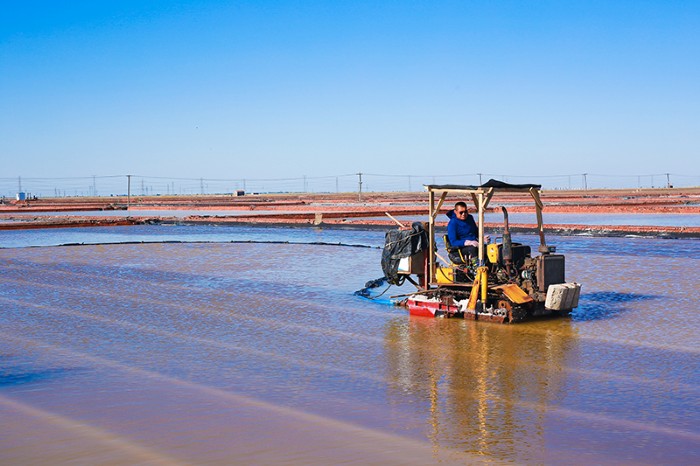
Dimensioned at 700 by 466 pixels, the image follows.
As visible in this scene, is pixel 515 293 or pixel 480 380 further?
pixel 515 293

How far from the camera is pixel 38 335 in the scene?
9.62 metres

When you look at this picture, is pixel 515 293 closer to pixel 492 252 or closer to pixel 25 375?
pixel 492 252

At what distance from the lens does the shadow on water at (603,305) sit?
10711 mm

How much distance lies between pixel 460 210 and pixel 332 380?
12.8 ft

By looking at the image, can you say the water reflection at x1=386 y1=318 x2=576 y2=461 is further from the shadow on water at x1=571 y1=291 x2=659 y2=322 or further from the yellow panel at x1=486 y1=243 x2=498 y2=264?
the shadow on water at x1=571 y1=291 x2=659 y2=322

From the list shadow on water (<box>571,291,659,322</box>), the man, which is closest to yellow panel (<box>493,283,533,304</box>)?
the man

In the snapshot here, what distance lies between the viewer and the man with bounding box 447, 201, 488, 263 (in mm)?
10625

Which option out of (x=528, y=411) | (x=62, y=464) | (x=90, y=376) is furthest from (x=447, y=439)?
(x=90, y=376)

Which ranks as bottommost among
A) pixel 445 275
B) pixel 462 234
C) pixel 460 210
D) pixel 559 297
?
pixel 559 297

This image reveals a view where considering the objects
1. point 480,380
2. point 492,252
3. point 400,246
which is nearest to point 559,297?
point 492,252

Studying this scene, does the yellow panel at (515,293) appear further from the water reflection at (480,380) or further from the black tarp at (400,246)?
the black tarp at (400,246)

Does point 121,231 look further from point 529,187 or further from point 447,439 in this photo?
point 447,439

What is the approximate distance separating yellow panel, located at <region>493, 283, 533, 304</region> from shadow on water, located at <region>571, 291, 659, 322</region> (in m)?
0.87

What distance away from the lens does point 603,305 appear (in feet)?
38.1
